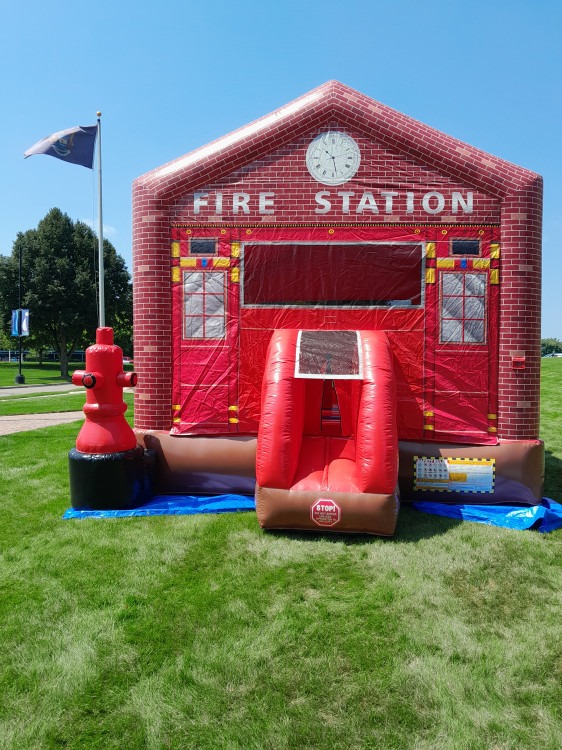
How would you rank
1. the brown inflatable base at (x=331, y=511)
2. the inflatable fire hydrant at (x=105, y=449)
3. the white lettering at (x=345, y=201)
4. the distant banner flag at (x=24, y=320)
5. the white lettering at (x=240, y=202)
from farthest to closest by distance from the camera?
the distant banner flag at (x=24, y=320)
the white lettering at (x=240, y=202)
the white lettering at (x=345, y=201)
the inflatable fire hydrant at (x=105, y=449)
the brown inflatable base at (x=331, y=511)

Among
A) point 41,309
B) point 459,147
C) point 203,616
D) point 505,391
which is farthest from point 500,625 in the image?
point 41,309

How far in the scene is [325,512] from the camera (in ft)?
15.5

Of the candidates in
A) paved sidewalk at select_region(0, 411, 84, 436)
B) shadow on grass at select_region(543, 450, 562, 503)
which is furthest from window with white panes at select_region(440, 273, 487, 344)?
paved sidewalk at select_region(0, 411, 84, 436)

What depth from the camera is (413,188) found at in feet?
19.3

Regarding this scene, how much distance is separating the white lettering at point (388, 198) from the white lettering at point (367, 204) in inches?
4.3

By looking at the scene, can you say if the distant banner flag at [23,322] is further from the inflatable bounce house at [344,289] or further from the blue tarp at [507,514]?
the blue tarp at [507,514]

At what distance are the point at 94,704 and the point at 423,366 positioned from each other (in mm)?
4540

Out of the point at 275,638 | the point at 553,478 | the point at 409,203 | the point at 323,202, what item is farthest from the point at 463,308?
the point at 275,638

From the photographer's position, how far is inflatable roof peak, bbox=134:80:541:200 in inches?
226

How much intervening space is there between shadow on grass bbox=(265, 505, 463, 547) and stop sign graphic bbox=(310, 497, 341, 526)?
7.8 inches

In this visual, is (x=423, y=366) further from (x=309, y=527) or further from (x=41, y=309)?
(x=41, y=309)

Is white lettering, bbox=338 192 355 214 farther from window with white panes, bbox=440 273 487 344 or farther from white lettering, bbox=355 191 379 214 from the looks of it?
window with white panes, bbox=440 273 487 344

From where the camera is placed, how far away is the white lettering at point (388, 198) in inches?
232

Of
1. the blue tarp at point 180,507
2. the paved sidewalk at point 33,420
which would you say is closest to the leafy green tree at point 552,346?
the paved sidewalk at point 33,420
